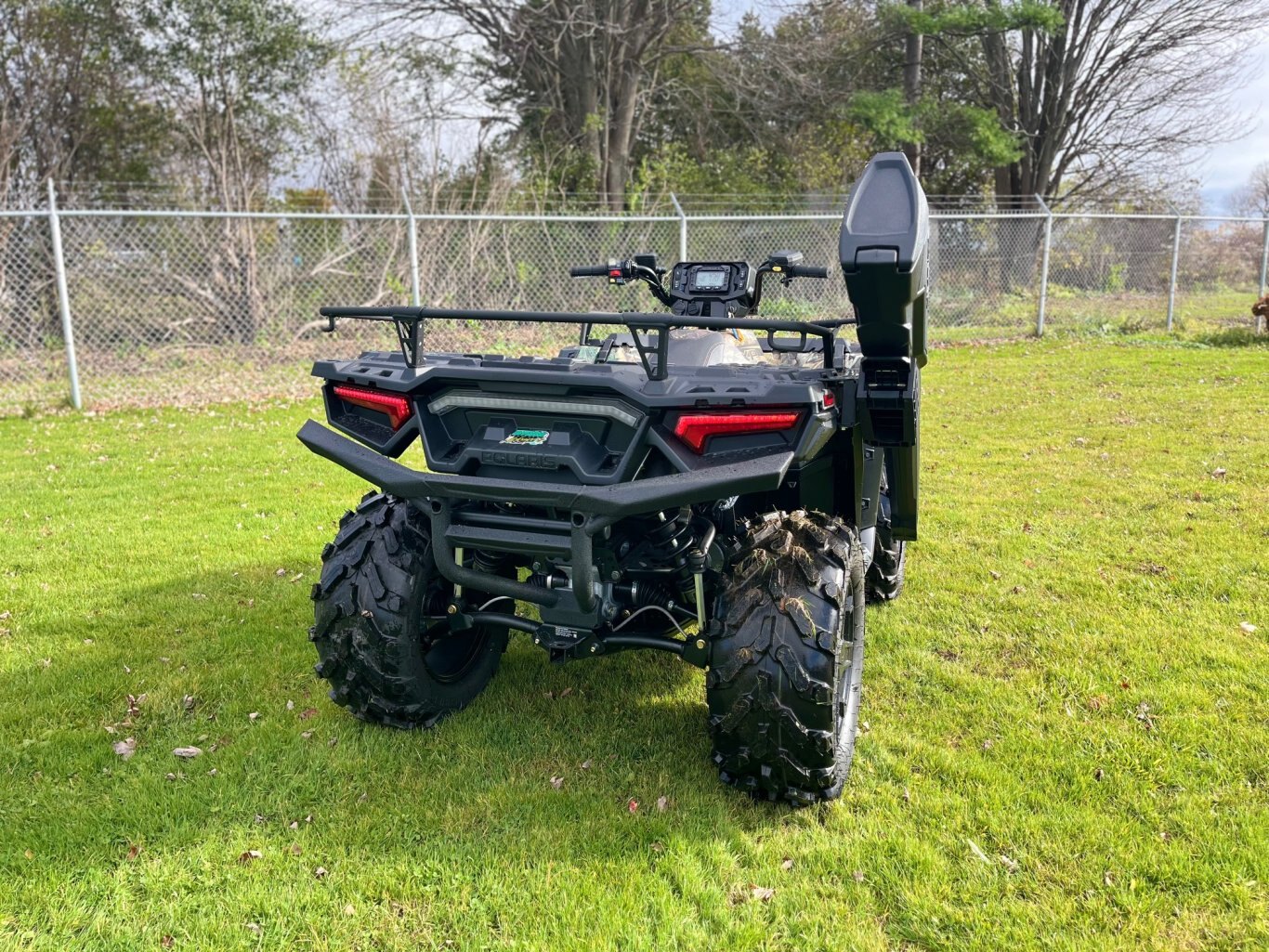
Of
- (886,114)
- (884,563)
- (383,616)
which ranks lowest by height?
(884,563)

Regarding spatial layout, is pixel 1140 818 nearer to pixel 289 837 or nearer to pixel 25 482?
pixel 289 837

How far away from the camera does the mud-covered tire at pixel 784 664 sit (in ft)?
8.72

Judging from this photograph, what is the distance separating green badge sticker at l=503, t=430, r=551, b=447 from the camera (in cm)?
281

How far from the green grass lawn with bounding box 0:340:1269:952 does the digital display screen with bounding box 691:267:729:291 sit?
1.54 meters

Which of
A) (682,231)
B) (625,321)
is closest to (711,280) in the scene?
(625,321)

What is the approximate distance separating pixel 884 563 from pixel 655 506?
211cm

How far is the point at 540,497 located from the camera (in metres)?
2.66

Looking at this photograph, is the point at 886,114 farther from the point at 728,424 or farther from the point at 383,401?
the point at 728,424

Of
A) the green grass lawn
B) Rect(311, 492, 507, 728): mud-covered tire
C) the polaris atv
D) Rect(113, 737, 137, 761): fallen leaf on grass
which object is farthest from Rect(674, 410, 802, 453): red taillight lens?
Rect(113, 737, 137, 761): fallen leaf on grass

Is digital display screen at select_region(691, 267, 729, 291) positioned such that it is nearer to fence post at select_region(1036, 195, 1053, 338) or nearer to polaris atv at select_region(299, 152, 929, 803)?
polaris atv at select_region(299, 152, 929, 803)

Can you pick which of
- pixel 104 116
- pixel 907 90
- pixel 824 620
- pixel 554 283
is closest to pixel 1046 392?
pixel 554 283

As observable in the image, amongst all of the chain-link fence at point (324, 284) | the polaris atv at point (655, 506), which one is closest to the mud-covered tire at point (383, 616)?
the polaris atv at point (655, 506)

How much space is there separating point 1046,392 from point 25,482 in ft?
29.3

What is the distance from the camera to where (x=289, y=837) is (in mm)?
2785
